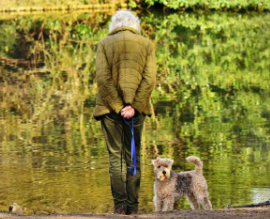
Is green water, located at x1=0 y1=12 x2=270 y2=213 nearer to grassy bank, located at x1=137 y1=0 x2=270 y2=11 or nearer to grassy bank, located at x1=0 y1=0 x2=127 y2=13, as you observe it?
grassy bank, located at x1=137 y1=0 x2=270 y2=11

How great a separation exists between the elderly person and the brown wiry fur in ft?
0.88

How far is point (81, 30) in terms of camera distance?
27672 millimetres

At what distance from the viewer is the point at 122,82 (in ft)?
21.7

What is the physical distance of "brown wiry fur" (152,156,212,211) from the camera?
6766 millimetres

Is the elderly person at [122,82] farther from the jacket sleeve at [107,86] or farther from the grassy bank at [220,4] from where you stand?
the grassy bank at [220,4]

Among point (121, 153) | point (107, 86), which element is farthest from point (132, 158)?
point (107, 86)

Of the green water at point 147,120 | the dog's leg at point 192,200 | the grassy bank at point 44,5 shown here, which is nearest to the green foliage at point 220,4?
the grassy bank at point 44,5

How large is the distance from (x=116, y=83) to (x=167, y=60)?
1354 cm

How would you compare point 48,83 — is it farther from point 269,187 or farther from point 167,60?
point 269,187

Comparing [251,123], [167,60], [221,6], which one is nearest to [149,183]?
[251,123]

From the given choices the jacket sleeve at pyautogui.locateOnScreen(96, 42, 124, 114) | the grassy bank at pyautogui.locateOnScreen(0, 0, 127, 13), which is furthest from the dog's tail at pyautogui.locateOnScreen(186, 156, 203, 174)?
the grassy bank at pyautogui.locateOnScreen(0, 0, 127, 13)

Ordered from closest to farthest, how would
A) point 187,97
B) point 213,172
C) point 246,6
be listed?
point 213,172, point 187,97, point 246,6

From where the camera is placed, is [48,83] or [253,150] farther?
[48,83]

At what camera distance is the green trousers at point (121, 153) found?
22.0 ft
